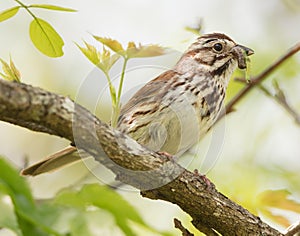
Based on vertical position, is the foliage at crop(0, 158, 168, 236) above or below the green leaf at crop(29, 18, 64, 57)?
below

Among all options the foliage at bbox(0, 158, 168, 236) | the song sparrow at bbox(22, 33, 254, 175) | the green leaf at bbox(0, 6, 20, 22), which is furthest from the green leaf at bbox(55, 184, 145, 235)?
the song sparrow at bbox(22, 33, 254, 175)

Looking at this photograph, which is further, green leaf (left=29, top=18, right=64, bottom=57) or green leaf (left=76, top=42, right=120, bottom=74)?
green leaf (left=76, top=42, right=120, bottom=74)

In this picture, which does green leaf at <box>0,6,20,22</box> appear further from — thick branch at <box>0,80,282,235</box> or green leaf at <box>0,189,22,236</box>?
green leaf at <box>0,189,22,236</box>

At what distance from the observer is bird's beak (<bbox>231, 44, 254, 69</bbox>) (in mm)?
2799

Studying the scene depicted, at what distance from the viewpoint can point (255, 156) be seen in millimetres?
3482

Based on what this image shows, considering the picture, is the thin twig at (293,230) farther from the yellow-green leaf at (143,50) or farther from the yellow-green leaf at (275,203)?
the yellow-green leaf at (143,50)

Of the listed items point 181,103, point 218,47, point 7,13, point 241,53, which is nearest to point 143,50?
point 7,13

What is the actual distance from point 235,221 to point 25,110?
104 cm

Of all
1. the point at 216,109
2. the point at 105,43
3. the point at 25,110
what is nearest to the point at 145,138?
the point at 216,109

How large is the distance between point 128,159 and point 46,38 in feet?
1.25

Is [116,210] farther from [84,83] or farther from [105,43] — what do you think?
[84,83]

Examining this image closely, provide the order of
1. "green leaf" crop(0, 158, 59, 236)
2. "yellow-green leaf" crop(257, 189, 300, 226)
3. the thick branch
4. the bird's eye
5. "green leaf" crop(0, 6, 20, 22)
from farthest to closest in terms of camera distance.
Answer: the bird's eye < "yellow-green leaf" crop(257, 189, 300, 226) < "green leaf" crop(0, 6, 20, 22) < the thick branch < "green leaf" crop(0, 158, 59, 236)

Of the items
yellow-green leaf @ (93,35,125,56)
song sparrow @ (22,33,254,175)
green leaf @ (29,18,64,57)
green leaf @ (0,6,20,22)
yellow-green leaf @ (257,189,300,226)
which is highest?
green leaf @ (0,6,20,22)

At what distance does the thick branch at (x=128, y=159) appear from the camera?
126 centimetres
